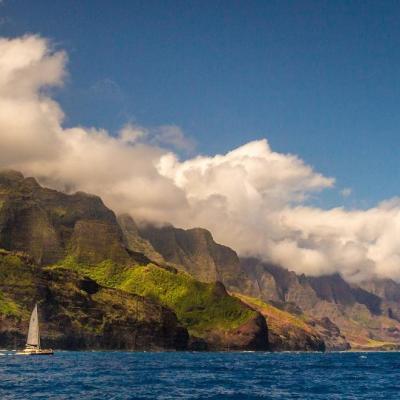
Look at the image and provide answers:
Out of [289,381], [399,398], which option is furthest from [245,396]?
[289,381]

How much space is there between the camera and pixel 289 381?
110m

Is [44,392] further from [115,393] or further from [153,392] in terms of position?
[153,392]

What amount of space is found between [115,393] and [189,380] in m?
29.6

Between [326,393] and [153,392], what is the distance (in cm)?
2514

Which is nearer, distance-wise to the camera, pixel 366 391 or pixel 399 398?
pixel 399 398

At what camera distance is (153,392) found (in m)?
83.4

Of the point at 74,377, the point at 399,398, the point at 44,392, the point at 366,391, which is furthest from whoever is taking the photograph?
the point at 74,377

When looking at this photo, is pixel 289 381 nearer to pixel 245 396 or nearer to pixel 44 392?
pixel 245 396

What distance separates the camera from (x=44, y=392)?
262 ft

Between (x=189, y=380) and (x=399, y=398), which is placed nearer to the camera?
(x=399, y=398)

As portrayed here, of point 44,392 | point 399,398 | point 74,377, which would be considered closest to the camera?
point 44,392

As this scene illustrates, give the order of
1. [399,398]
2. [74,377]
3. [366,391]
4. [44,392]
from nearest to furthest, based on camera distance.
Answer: [44,392] → [399,398] → [366,391] → [74,377]

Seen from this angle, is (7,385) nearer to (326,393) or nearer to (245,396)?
(245,396)

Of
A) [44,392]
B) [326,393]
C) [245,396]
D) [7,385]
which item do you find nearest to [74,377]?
[7,385]
